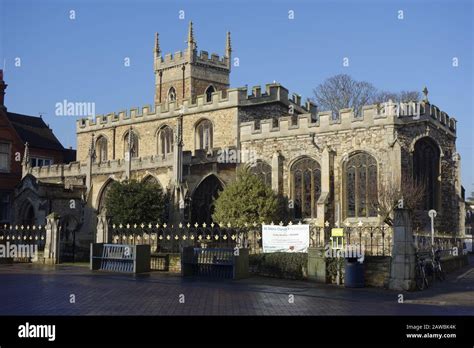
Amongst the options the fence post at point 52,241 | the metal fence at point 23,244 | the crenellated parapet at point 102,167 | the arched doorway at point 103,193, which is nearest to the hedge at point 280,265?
the fence post at point 52,241

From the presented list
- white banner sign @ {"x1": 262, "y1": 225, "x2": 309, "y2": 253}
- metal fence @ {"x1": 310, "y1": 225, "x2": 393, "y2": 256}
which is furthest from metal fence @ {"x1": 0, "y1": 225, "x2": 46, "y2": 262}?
metal fence @ {"x1": 310, "y1": 225, "x2": 393, "y2": 256}

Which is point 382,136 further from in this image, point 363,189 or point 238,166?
point 238,166

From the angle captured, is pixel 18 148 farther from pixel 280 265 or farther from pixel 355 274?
pixel 355 274

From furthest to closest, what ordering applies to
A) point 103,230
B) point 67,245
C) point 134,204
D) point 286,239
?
point 134,204
point 67,245
point 103,230
point 286,239

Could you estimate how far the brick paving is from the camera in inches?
504

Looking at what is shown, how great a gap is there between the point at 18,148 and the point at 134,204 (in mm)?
17432

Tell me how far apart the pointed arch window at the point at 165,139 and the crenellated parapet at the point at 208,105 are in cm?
96

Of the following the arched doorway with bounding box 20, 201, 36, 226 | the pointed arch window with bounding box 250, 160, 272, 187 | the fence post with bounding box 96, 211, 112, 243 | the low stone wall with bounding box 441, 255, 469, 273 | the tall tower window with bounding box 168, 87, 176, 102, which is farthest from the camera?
the tall tower window with bounding box 168, 87, 176, 102

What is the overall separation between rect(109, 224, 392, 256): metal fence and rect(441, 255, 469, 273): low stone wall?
227cm

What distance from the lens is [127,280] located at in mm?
19469

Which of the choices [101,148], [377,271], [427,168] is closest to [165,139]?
[101,148]

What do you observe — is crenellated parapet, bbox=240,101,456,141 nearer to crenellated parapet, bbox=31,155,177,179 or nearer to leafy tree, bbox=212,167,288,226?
leafy tree, bbox=212,167,288,226

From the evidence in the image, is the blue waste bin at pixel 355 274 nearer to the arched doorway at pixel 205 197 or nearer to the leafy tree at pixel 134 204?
the leafy tree at pixel 134 204

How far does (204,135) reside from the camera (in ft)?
136
